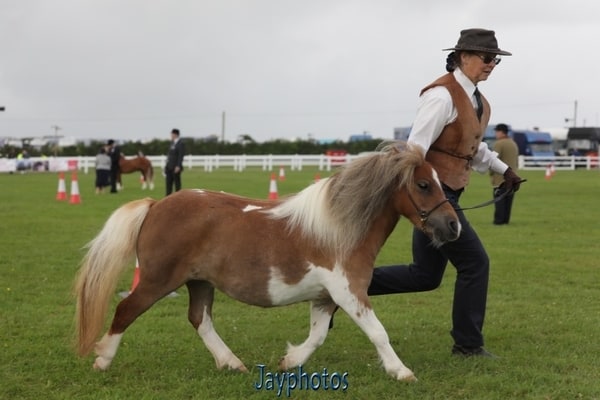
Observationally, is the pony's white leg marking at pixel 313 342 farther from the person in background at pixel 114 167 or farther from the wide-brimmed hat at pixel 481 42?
the person in background at pixel 114 167

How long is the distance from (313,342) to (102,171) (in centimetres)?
2255

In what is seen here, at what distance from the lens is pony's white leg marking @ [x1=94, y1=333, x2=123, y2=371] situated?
18.3ft

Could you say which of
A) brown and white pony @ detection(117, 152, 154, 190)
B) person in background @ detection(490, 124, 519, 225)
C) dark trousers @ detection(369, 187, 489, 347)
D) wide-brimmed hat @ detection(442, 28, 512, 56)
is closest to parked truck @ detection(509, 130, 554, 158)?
brown and white pony @ detection(117, 152, 154, 190)

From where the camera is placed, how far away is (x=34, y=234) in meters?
14.3

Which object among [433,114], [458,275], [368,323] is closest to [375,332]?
[368,323]

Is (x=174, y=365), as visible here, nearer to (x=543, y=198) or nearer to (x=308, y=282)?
(x=308, y=282)

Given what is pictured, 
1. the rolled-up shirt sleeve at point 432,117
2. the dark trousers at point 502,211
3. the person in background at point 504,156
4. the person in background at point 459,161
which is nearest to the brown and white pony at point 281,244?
the rolled-up shirt sleeve at point 432,117

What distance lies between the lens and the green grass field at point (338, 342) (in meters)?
5.18

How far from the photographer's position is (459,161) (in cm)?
576

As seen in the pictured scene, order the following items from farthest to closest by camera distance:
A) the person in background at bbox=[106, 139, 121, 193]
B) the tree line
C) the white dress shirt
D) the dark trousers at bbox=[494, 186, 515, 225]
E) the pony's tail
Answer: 1. the tree line
2. the person in background at bbox=[106, 139, 121, 193]
3. the dark trousers at bbox=[494, 186, 515, 225]
4. the pony's tail
5. the white dress shirt

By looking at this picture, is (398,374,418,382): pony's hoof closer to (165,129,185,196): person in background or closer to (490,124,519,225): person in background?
(490,124,519,225): person in background

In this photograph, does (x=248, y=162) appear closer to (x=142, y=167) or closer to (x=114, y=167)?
(x=142, y=167)

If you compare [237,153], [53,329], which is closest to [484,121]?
[53,329]

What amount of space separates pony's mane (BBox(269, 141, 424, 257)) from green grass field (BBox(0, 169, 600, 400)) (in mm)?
1029
